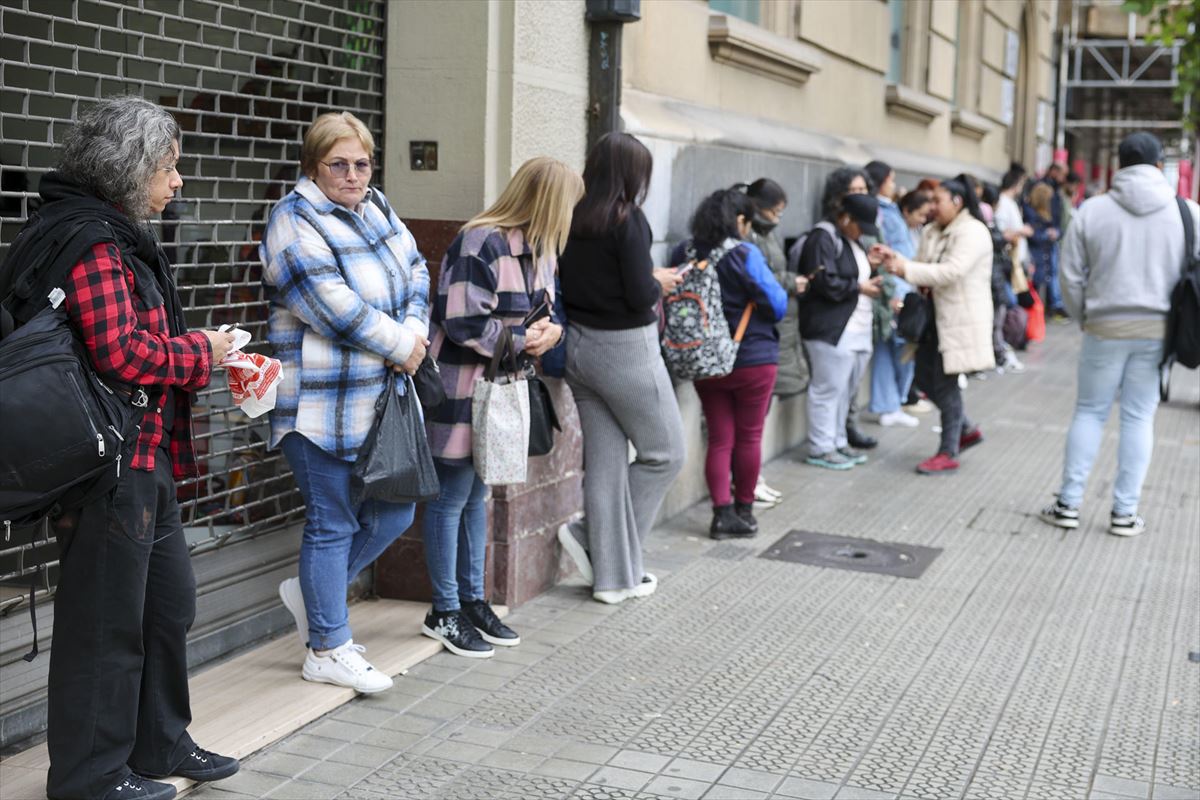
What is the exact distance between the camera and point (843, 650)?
582 cm

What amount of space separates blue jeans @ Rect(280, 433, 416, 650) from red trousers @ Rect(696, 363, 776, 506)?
2689 millimetres

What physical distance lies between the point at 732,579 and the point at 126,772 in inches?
134

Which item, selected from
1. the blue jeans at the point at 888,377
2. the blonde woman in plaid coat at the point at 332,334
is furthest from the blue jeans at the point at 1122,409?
the blonde woman in plaid coat at the point at 332,334

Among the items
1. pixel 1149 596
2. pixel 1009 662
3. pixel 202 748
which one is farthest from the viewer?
pixel 1149 596

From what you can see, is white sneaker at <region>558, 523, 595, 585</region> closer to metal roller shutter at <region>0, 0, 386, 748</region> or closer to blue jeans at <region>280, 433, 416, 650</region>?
metal roller shutter at <region>0, 0, 386, 748</region>

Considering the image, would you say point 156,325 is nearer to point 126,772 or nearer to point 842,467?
point 126,772

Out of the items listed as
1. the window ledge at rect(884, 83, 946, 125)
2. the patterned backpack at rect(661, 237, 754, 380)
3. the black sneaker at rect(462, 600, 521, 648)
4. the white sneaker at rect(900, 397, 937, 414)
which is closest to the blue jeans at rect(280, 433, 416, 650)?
the black sneaker at rect(462, 600, 521, 648)

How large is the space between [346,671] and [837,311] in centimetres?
508

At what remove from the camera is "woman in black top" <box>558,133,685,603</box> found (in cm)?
596

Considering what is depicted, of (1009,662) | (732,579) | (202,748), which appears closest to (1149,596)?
(1009,662)

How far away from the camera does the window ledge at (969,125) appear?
15.8m

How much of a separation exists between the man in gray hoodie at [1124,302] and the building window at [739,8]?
259 centimetres

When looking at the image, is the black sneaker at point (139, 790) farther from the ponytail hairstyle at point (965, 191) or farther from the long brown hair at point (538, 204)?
the ponytail hairstyle at point (965, 191)

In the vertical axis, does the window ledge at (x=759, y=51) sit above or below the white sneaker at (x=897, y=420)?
above
